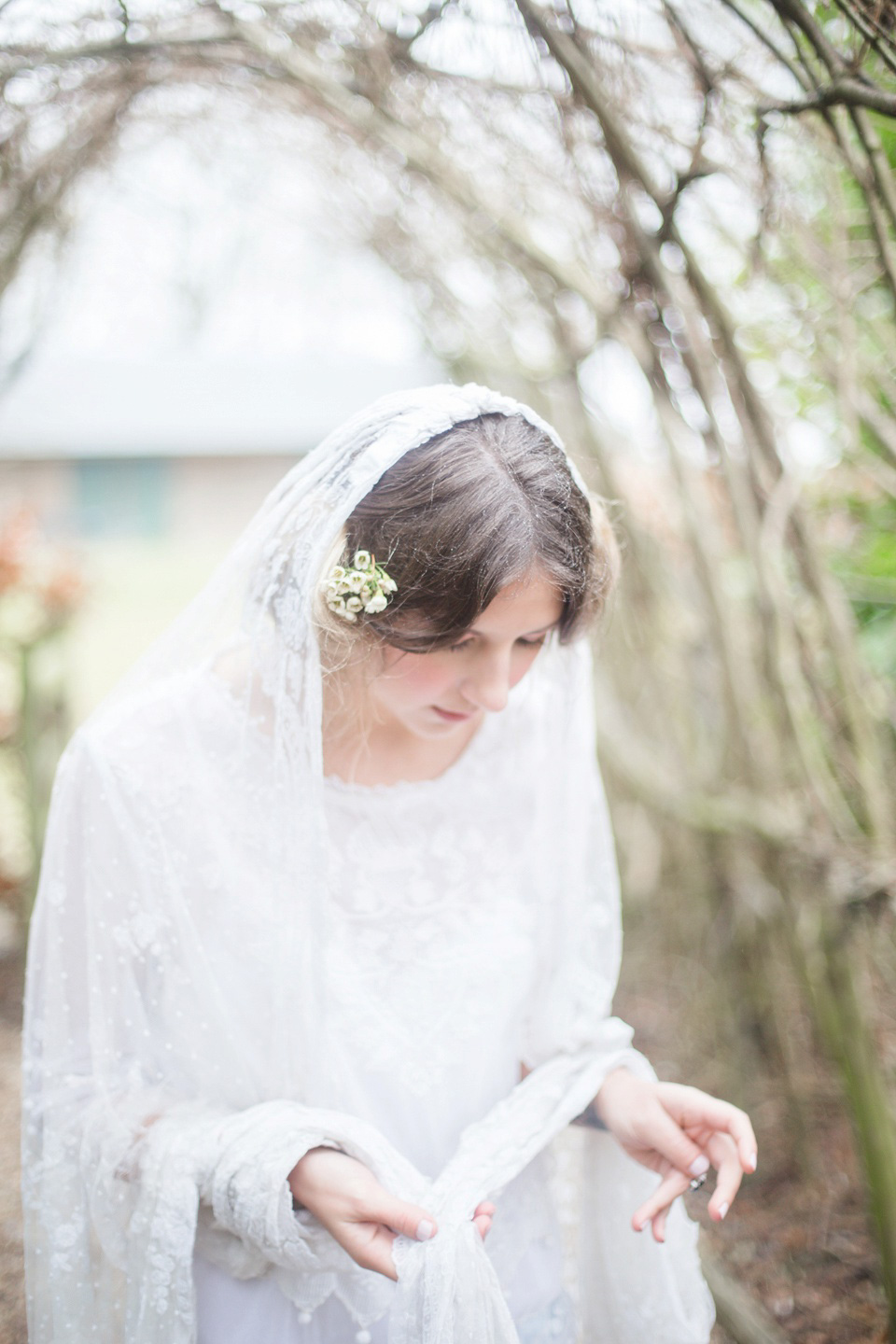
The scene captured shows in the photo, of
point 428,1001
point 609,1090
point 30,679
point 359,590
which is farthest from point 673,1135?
point 30,679

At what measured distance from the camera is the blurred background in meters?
1.64

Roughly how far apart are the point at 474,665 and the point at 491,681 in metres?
0.03

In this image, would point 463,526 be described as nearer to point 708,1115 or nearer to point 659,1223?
point 708,1115

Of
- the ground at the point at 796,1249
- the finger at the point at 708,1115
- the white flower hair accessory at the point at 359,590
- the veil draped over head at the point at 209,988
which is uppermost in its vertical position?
the white flower hair accessory at the point at 359,590

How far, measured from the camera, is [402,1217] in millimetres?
1006

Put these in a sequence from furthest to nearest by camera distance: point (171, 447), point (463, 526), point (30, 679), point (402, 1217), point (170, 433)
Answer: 1. point (171, 447)
2. point (170, 433)
3. point (30, 679)
4. point (463, 526)
5. point (402, 1217)

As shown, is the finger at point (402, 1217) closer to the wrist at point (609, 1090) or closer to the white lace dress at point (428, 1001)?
the white lace dress at point (428, 1001)

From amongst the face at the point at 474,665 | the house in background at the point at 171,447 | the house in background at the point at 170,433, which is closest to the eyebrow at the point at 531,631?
the face at the point at 474,665

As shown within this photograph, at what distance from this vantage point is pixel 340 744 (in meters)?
1.37

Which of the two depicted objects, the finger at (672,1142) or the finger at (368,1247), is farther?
Result: the finger at (672,1142)

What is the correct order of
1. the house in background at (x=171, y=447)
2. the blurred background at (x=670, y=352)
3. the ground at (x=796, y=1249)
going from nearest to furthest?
the blurred background at (x=670, y=352), the ground at (x=796, y=1249), the house in background at (x=171, y=447)

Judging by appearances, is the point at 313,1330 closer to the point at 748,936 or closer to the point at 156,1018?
the point at 156,1018

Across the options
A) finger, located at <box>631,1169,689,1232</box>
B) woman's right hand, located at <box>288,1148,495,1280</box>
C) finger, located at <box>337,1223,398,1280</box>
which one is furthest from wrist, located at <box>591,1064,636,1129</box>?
finger, located at <box>337,1223,398,1280</box>

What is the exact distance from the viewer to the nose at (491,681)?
3.96 feet
